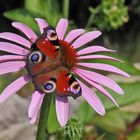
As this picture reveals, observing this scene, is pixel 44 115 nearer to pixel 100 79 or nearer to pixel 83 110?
pixel 100 79

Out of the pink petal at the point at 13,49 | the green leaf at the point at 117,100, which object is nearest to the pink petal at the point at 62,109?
the pink petal at the point at 13,49

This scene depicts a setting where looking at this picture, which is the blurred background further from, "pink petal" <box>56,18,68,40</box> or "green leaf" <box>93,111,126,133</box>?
"pink petal" <box>56,18,68,40</box>

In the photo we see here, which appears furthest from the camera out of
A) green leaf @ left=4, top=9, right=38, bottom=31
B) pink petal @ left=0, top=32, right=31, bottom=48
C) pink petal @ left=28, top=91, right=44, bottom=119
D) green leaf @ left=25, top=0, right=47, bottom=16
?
green leaf @ left=25, top=0, right=47, bottom=16

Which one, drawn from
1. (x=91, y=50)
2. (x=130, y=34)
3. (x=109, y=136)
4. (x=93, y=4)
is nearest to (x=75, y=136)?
(x=91, y=50)

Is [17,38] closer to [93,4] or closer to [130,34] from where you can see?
[93,4]

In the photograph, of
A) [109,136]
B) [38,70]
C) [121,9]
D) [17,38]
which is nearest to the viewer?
[38,70]

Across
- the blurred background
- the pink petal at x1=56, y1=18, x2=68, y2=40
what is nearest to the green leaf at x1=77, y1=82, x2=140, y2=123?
the blurred background

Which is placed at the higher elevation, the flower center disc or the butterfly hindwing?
the flower center disc

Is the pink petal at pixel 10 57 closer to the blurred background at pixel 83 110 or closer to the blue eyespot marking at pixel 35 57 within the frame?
the blue eyespot marking at pixel 35 57
